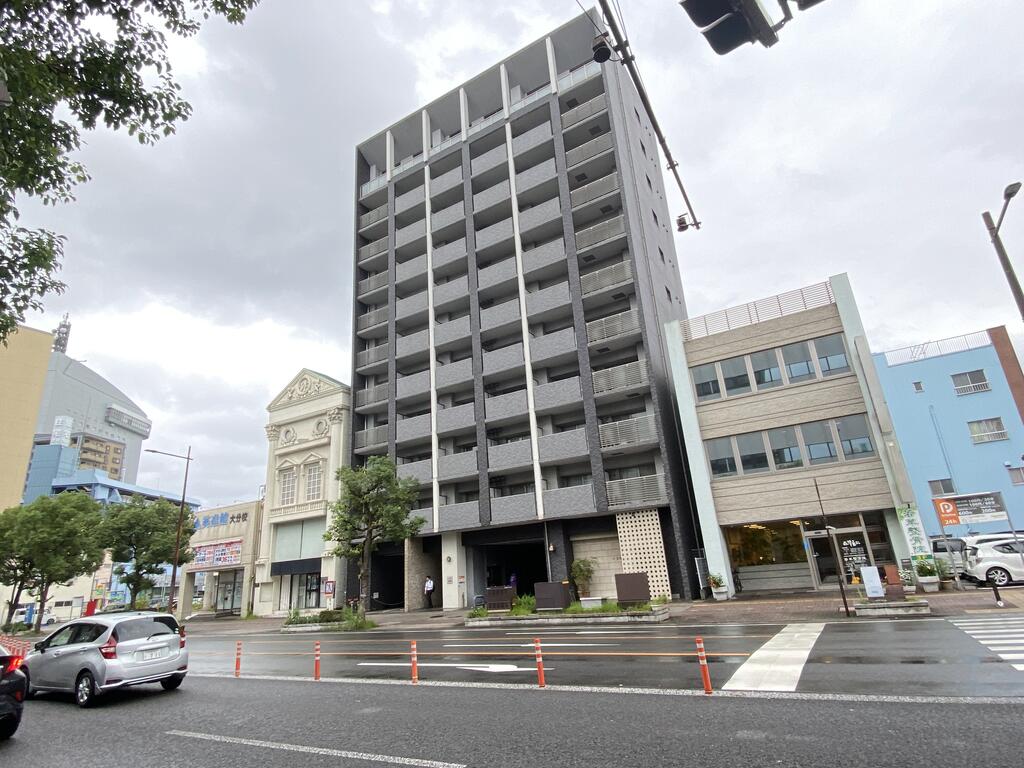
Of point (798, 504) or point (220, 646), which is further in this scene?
point (798, 504)

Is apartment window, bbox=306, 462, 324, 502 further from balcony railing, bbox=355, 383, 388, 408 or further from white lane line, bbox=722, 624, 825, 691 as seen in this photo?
white lane line, bbox=722, 624, 825, 691

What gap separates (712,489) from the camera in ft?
86.2

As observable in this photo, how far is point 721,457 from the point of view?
26547 mm

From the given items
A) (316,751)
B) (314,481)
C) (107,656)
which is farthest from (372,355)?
(316,751)

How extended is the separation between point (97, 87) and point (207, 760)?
933 centimetres

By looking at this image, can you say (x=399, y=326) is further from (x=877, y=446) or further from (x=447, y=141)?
(x=877, y=446)

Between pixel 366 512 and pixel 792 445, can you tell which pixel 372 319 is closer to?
pixel 366 512

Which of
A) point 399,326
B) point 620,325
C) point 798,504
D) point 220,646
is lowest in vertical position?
point 220,646

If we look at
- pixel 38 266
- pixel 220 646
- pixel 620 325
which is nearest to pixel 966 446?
pixel 620 325

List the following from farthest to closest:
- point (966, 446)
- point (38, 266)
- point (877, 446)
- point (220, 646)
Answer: point (966, 446) < point (877, 446) < point (220, 646) < point (38, 266)

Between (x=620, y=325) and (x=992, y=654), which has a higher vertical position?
(x=620, y=325)

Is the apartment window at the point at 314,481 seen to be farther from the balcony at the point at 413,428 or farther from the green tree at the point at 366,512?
the green tree at the point at 366,512

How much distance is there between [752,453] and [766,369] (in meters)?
4.10

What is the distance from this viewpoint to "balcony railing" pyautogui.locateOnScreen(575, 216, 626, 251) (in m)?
31.7
